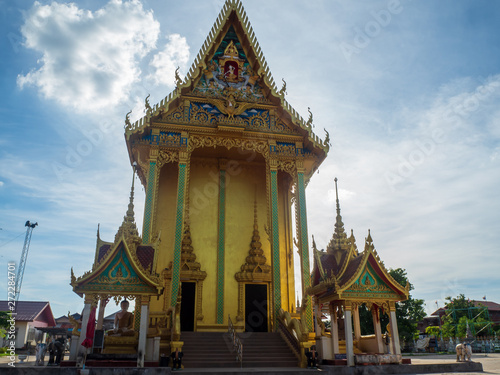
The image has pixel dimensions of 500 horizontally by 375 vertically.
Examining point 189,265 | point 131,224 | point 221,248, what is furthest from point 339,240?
point 131,224

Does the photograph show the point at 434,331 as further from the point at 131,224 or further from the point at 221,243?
the point at 131,224

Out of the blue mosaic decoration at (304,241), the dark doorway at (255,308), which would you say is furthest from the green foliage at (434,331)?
the blue mosaic decoration at (304,241)

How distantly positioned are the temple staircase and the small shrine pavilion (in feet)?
3.93

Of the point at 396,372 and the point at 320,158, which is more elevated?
the point at 320,158

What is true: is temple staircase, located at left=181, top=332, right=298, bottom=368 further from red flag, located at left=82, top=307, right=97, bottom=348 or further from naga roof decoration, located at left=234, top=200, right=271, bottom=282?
naga roof decoration, located at left=234, top=200, right=271, bottom=282

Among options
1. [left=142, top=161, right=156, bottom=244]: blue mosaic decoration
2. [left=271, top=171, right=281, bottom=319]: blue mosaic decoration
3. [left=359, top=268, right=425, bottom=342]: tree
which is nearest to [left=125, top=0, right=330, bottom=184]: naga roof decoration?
[left=142, top=161, right=156, bottom=244]: blue mosaic decoration

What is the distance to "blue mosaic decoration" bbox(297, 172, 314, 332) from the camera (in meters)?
12.8

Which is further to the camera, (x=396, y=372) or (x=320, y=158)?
(x=320, y=158)

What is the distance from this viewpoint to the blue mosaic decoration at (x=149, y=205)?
41.3 feet

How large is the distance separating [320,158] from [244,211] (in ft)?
12.2

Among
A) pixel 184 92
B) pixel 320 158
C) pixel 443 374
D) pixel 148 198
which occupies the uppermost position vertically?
pixel 184 92

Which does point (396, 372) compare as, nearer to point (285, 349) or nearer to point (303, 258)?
point (285, 349)

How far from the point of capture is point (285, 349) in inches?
444

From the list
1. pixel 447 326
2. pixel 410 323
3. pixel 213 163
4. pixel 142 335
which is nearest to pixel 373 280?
pixel 142 335
